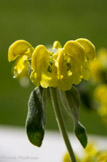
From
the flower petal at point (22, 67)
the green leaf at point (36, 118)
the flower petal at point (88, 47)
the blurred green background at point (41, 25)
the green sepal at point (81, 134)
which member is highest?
the flower petal at point (88, 47)

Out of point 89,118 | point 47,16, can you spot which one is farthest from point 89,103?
point 47,16

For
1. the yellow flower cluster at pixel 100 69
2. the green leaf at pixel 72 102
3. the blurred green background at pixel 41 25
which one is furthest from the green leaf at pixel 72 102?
the blurred green background at pixel 41 25

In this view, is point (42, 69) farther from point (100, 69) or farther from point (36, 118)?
point (100, 69)

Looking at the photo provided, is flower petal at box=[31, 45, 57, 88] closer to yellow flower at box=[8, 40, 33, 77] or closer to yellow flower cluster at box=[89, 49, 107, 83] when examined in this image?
yellow flower at box=[8, 40, 33, 77]

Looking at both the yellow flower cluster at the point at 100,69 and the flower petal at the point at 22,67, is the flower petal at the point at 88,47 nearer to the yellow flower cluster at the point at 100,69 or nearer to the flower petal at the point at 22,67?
the flower petal at the point at 22,67

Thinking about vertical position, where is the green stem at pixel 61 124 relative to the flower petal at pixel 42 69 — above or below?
below

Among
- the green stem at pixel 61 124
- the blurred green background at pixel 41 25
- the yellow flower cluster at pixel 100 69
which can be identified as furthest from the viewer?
the blurred green background at pixel 41 25

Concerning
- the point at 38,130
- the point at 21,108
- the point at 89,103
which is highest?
the point at 38,130

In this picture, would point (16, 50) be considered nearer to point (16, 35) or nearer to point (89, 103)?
point (89, 103)
